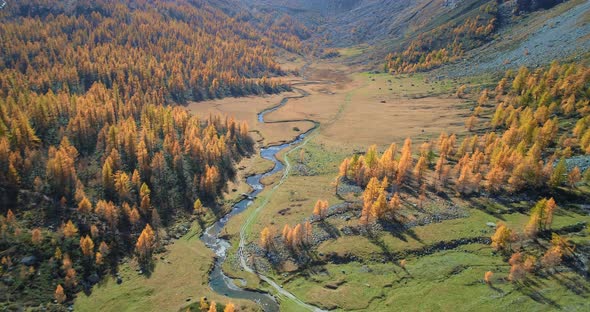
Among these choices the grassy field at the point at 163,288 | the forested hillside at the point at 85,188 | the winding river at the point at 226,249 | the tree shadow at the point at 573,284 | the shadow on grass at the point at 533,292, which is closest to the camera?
the shadow on grass at the point at 533,292

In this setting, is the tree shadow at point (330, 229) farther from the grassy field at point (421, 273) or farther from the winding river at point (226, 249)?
the winding river at point (226, 249)

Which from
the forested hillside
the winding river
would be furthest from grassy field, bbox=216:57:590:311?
the forested hillside

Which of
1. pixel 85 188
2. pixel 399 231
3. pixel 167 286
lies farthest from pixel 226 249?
pixel 85 188

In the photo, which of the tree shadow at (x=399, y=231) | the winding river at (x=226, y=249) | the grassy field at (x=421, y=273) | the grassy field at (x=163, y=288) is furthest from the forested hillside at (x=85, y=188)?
the tree shadow at (x=399, y=231)

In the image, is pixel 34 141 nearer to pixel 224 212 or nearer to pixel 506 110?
pixel 224 212

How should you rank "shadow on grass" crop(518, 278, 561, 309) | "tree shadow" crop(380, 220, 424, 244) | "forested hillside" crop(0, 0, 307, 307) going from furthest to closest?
"tree shadow" crop(380, 220, 424, 244), "forested hillside" crop(0, 0, 307, 307), "shadow on grass" crop(518, 278, 561, 309)

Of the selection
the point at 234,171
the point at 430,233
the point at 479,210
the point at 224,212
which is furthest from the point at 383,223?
the point at 234,171

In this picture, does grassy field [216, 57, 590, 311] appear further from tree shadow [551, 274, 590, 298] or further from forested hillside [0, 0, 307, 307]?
forested hillside [0, 0, 307, 307]

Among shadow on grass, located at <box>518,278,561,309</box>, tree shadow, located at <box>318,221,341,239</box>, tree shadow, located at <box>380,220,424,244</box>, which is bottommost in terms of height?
tree shadow, located at <box>318,221,341,239</box>

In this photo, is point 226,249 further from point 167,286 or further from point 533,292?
point 533,292

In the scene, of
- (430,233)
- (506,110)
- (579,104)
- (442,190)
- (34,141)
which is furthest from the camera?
(506,110)

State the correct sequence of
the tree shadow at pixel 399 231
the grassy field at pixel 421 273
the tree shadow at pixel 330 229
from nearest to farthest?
1. the grassy field at pixel 421 273
2. the tree shadow at pixel 399 231
3. the tree shadow at pixel 330 229
